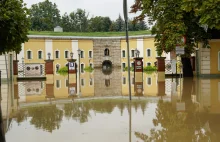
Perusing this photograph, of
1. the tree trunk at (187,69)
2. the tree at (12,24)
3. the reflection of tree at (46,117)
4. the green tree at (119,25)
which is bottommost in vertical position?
the reflection of tree at (46,117)

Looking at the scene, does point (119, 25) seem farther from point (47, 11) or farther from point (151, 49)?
point (151, 49)

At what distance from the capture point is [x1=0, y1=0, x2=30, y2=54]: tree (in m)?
14.2

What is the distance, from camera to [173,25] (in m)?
19.8

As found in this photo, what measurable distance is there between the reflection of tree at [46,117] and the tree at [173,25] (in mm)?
11487

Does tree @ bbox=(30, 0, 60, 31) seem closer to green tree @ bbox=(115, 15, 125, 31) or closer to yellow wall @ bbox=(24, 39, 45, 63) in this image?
green tree @ bbox=(115, 15, 125, 31)

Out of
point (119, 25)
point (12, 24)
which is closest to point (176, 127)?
point (12, 24)

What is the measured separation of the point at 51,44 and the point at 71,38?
3.52 m

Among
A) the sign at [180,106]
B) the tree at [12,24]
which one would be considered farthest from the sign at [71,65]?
the sign at [180,106]

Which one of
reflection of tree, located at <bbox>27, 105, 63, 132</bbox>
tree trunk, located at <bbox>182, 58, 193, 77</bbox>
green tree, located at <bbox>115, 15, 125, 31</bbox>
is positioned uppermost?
green tree, located at <bbox>115, 15, 125, 31</bbox>

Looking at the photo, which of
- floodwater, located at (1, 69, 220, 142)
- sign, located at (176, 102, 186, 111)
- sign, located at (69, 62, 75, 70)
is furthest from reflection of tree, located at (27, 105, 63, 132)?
sign, located at (69, 62, 75, 70)

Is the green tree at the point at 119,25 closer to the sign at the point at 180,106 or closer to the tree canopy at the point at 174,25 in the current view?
the tree canopy at the point at 174,25

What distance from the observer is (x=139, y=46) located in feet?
176

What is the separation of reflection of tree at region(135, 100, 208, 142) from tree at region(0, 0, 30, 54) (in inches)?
325

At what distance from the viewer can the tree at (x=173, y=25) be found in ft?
65.4
